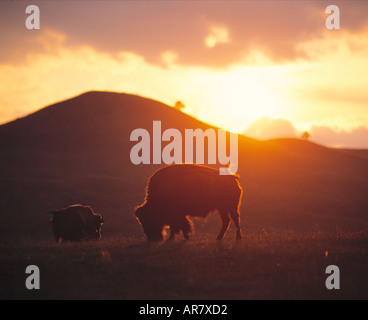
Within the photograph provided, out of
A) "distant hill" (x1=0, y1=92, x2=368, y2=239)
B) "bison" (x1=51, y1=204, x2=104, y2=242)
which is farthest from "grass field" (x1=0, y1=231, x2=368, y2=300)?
"distant hill" (x1=0, y1=92, x2=368, y2=239)

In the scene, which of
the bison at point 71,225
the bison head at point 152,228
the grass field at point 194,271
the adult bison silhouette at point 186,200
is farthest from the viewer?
the bison at point 71,225

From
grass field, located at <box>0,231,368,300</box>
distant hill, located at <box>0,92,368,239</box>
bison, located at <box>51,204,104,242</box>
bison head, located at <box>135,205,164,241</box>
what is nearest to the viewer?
grass field, located at <box>0,231,368,300</box>

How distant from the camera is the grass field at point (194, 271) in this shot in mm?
8914

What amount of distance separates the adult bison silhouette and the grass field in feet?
4.71

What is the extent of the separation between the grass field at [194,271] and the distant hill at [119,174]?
11418 millimetres

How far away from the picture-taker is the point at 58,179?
52.6 meters

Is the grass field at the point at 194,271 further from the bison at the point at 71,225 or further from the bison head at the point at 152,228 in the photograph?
the bison at the point at 71,225

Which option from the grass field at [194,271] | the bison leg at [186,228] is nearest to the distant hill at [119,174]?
the bison leg at [186,228]

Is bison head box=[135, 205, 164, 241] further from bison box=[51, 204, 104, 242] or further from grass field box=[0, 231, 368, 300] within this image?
bison box=[51, 204, 104, 242]

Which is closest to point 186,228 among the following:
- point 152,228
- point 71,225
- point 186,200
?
point 186,200

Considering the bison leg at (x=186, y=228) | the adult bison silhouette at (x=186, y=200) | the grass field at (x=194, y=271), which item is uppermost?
the adult bison silhouette at (x=186, y=200)

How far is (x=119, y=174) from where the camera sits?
58.3 metres

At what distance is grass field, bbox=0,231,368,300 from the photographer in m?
8.91

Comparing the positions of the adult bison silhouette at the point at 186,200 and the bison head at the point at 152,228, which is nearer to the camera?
the adult bison silhouette at the point at 186,200
